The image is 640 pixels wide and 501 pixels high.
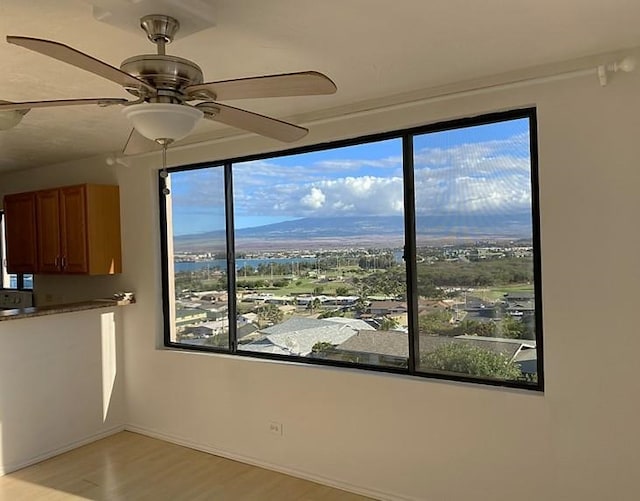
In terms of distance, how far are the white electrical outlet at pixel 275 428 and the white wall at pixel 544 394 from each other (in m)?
0.04

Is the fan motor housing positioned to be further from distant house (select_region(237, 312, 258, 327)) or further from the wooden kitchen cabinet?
the wooden kitchen cabinet

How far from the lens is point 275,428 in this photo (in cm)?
359

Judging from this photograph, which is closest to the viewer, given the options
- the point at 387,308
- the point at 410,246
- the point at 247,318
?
the point at 410,246

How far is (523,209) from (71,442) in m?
3.77

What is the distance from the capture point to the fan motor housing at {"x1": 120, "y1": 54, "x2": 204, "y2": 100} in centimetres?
151

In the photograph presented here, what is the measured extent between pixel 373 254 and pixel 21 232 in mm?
3567

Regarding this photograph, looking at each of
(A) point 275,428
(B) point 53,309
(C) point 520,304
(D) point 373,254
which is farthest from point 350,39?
(B) point 53,309

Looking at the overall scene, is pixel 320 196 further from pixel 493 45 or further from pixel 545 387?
→ pixel 545 387

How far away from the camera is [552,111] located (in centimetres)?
260

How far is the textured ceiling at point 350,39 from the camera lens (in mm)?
1871

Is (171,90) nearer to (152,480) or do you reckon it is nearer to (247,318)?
(247,318)

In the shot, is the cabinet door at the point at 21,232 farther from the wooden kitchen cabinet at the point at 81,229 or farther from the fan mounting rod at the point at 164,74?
the fan mounting rod at the point at 164,74

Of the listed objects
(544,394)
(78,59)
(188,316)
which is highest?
(78,59)

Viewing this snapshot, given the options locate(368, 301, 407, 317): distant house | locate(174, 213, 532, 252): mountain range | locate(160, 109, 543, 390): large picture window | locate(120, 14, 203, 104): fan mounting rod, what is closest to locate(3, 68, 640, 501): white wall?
locate(160, 109, 543, 390): large picture window
